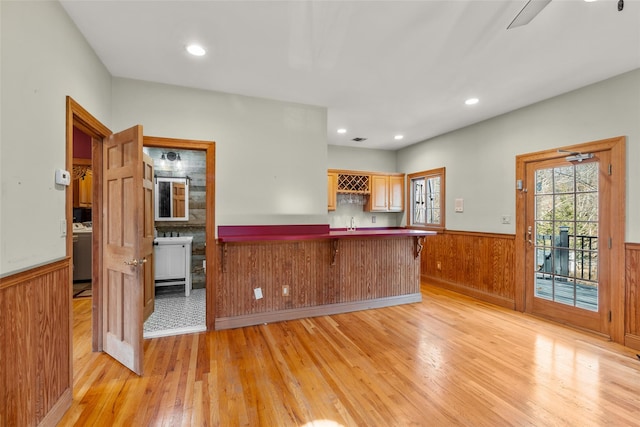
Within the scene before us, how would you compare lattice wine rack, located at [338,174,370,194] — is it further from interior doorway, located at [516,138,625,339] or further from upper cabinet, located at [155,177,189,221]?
upper cabinet, located at [155,177,189,221]

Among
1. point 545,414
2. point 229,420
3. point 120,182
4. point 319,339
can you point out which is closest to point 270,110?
point 120,182

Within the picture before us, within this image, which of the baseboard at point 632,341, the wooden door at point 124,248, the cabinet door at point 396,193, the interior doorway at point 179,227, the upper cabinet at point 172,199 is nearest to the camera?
the wooden door at point 124,248

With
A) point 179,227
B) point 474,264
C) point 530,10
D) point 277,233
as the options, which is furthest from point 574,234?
point 179,227

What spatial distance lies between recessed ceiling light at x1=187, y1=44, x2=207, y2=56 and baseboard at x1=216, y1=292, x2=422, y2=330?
271 cm

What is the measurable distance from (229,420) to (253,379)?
45 centimetres

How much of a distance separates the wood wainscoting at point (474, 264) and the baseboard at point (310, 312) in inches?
37.9

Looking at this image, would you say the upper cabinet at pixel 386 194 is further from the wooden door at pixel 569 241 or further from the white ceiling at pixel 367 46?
the wooden door at pixel 569 241

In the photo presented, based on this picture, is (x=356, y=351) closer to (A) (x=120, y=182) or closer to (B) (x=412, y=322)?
(B) (x=412, y=322)

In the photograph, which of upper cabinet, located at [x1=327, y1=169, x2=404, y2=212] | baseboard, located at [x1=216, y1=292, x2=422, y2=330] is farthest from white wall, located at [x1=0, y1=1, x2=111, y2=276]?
upper cabinet, located at [x1=327, y1=169, x2=404, y2=212]

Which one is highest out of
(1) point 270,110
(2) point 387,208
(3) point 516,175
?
(1) point 270,110

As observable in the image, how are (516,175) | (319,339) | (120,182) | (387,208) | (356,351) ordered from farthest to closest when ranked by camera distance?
(387,208) → (516,175) → (319,339) → (356,351) → (120,182)

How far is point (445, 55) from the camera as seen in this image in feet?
8.42

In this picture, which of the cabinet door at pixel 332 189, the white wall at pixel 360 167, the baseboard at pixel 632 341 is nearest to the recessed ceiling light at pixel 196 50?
the cabinet door at pixel 332 189

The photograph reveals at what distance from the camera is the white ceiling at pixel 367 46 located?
1.99 metres
